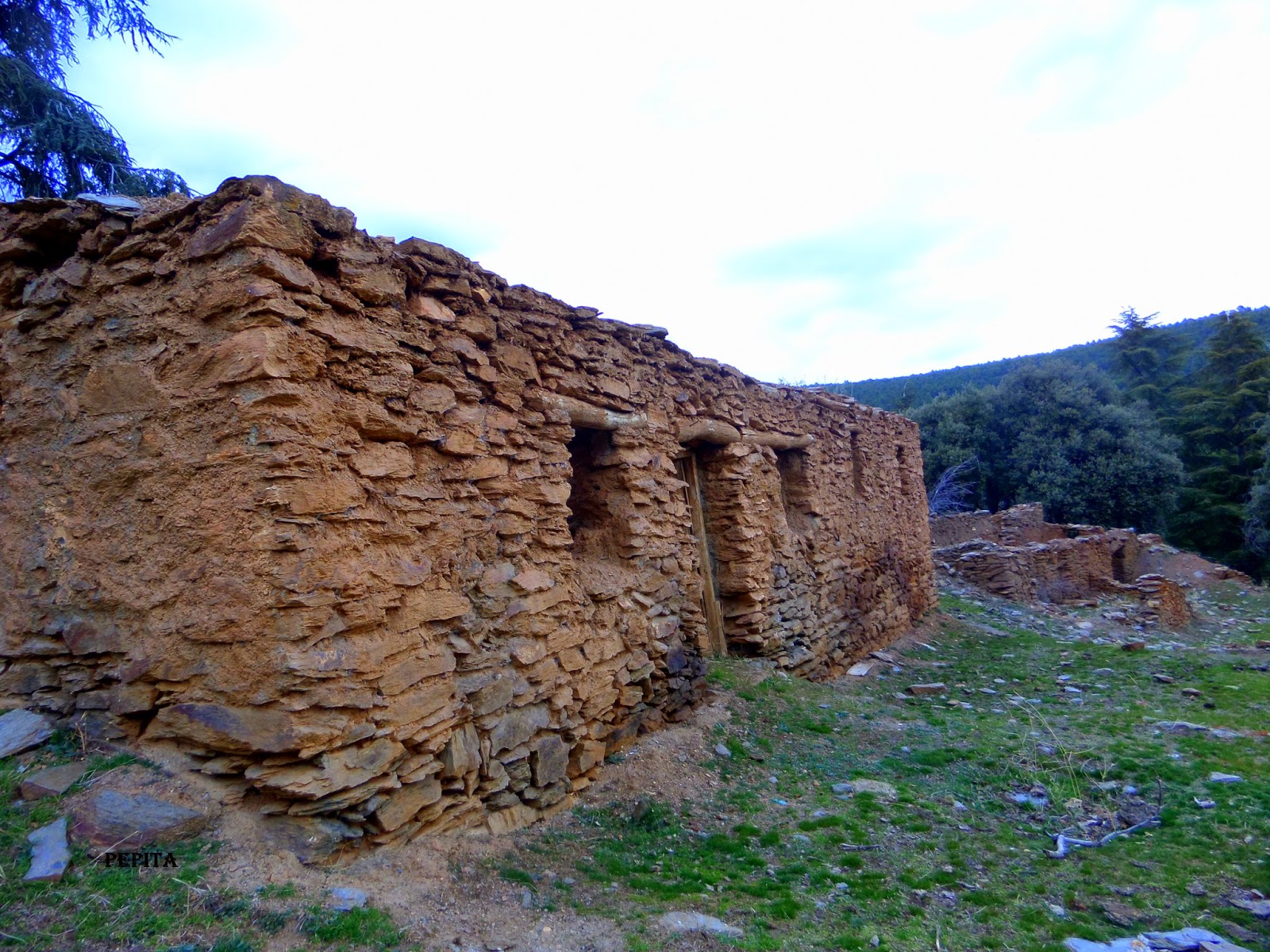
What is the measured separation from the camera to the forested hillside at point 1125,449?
23.2m

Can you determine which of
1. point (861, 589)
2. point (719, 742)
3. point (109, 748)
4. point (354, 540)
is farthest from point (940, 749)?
point (109, 748)

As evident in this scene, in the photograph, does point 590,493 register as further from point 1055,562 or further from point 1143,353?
point 1143,353

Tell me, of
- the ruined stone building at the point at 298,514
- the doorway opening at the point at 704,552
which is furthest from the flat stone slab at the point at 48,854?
the doorway opening at the point at 704,552

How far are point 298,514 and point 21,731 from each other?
156 cm

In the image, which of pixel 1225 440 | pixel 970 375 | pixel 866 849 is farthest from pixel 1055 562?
pixel 970 375

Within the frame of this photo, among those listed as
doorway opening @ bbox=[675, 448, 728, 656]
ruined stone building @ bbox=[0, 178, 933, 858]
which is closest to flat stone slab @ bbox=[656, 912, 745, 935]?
ruined stone building @ bbox=[0, 178, 933, 858]

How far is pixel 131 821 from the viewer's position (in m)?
2.84

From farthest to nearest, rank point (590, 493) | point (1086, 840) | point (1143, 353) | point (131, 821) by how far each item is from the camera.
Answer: point (1143, 353) < point (590, 493) < point (1086, 840) < point (131, 821)

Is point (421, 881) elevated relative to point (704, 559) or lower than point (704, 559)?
lower

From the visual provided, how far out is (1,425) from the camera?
12.4ft

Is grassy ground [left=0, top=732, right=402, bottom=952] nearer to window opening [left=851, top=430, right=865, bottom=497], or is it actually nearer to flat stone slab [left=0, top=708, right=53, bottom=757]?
flat stone slab [left=0, top=708, right=53, bottom=757]

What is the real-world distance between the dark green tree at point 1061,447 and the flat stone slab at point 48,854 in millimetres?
25893

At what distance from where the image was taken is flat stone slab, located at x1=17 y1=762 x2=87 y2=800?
2.97 m

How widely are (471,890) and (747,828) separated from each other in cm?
174
